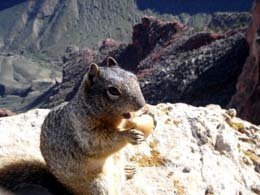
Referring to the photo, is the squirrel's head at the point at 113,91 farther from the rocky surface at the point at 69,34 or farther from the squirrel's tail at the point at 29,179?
the rocky surface at the point at 69,34

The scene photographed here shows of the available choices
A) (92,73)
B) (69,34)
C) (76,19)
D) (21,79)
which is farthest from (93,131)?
(76,19)

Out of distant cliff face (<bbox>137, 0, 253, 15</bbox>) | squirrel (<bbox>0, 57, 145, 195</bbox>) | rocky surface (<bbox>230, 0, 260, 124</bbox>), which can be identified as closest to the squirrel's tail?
squirrel (<bbox>0, 57, 145, 195</bbox>)

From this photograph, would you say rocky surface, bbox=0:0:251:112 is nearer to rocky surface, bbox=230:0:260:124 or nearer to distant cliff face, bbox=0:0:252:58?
distant cliff face, bbox=0:0:252:58

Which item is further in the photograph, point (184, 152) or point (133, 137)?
point (184, 152)

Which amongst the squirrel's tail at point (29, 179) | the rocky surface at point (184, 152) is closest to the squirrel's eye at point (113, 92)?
the squirrel's tail at point (29, 179)

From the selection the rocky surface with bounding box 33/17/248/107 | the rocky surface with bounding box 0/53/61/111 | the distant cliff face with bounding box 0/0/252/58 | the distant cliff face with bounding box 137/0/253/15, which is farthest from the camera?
the distant cliff face with bounding box 0/0/252/58

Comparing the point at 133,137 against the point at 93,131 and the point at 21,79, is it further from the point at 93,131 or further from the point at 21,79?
the point at 21,79

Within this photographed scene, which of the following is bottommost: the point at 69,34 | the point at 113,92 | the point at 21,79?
the point at 21,79
